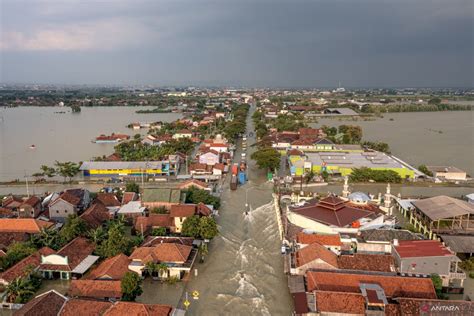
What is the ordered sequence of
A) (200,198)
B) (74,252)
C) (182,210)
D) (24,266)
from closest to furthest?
(24,266)
(74,252)
(182,210)
(200,198)

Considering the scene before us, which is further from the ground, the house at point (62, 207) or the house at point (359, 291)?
the house at point (62, 207)

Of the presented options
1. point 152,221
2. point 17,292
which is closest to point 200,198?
point 152,221

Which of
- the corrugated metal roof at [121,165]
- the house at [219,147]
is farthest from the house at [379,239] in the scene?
the house at [219,147]

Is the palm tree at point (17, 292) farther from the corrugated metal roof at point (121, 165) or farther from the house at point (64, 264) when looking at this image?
Result: the corrugated metal roof at point (121, 165)

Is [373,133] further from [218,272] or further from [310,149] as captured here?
[218,272]

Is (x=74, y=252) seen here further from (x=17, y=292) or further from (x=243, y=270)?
(x=243, y=270)

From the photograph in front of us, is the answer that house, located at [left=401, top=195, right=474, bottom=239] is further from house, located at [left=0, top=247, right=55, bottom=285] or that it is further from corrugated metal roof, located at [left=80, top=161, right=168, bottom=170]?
corrugated metal roof, located at [left=80, top=161, right=168, bottom=170]
